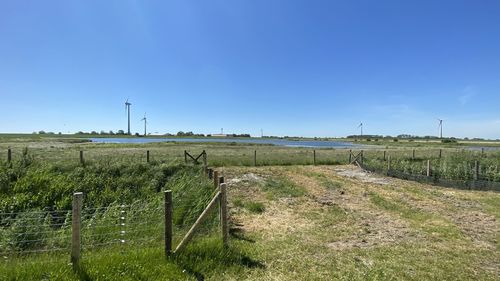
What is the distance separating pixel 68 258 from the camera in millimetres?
5902

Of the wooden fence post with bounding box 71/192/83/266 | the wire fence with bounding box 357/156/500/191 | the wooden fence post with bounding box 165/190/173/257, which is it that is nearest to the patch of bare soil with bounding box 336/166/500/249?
the wire fence with bounding box 357/156/500/191

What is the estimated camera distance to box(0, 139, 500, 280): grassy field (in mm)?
5980

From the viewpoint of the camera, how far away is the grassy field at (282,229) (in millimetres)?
5980

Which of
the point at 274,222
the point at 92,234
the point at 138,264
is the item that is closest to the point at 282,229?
the point at 274,222

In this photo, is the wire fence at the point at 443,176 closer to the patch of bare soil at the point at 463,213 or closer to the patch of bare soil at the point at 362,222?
the patch of bare soil at the point at 463,213

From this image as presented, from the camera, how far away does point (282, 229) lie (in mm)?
9375

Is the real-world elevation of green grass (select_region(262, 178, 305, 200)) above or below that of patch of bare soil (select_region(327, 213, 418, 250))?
above

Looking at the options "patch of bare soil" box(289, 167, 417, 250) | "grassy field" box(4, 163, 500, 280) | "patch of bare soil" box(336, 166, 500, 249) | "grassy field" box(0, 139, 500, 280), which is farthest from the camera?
"patch of bare soil" box(336, 166, 500, 249)

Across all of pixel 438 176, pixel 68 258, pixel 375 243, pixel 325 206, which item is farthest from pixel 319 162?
pixel 68 258

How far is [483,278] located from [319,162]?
24148 millimetres

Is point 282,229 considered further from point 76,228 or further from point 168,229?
point 76,228

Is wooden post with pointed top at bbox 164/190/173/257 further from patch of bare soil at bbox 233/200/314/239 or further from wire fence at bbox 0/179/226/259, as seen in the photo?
patch of bare soil at bbox 233/200/314/239

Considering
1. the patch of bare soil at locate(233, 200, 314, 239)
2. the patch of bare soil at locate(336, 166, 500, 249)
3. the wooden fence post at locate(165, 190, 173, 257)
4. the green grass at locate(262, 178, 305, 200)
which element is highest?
the wooden fence post at locate(165, 190, 173, 257)

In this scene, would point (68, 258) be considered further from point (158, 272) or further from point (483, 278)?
point (483, 278)
